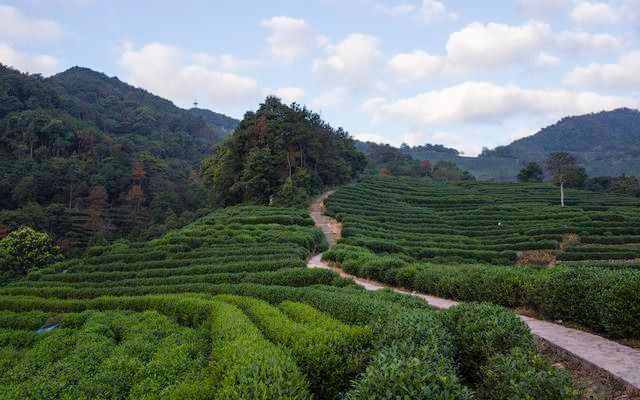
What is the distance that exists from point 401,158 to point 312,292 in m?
114

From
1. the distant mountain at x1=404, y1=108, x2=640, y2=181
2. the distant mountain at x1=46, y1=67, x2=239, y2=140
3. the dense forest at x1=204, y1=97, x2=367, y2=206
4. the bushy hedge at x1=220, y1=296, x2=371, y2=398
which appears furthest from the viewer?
the distant mountain at x1=404, y1=108, x2=640, y2=181

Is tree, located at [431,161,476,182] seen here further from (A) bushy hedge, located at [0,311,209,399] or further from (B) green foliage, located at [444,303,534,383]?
(B) green foliage, located at [444,303,534,383]

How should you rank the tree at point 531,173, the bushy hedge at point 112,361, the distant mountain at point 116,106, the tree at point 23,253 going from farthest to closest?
the distant mountain at point 116,106 < the tree at point 531,173 < the tree at point 23,253 < the bushy hedge at point 112,361

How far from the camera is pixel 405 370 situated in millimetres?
5449

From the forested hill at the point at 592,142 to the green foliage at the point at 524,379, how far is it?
486 feet

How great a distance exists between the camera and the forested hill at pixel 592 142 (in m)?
135

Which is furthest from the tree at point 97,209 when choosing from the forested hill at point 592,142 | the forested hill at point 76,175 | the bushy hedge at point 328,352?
the forested hill at point 592,142

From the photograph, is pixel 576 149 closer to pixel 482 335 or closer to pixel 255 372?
pixel 482 335

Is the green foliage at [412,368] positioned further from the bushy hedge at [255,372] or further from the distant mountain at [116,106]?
the distant mountain at [116,106]

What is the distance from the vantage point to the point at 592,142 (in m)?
166

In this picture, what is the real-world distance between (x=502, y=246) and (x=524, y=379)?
106 ft

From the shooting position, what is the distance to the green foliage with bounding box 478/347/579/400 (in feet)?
16.4

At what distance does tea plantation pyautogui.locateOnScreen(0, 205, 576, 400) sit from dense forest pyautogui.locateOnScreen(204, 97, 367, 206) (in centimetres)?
2360

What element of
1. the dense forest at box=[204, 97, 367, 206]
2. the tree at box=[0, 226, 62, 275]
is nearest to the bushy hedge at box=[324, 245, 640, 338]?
the dense forest at box=[204, 97, 367, 206]
